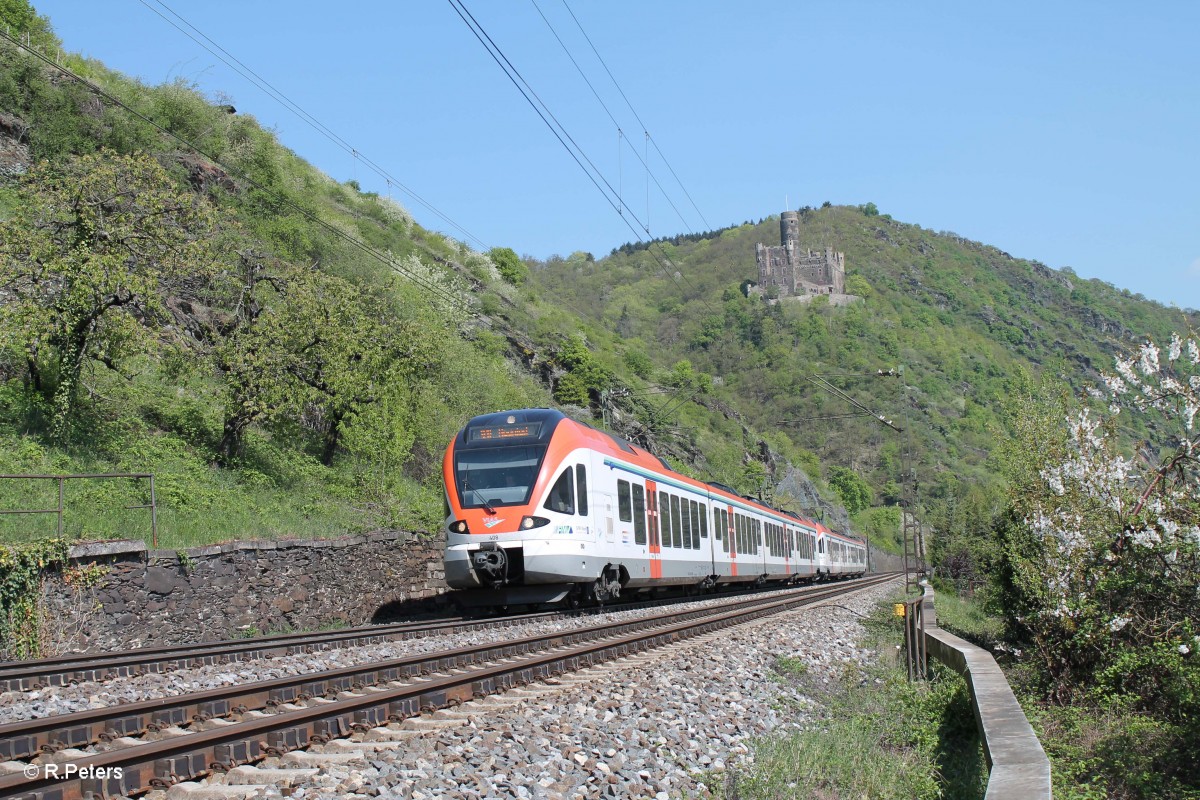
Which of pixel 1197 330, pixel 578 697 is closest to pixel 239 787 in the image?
pixel 578 697

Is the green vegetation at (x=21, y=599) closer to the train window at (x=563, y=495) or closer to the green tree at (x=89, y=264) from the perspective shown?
the green tree at (x=89, y=264)

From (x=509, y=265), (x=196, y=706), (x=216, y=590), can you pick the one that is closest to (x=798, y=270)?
(x=509, y=265)

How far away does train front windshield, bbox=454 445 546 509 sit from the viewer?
15.6 meters

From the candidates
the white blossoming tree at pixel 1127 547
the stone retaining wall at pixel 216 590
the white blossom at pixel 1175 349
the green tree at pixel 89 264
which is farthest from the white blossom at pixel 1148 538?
the green tree at pixel 89 264

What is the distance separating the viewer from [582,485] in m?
16.2

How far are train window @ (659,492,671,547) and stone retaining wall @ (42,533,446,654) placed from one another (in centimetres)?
514

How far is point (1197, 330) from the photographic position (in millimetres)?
10562

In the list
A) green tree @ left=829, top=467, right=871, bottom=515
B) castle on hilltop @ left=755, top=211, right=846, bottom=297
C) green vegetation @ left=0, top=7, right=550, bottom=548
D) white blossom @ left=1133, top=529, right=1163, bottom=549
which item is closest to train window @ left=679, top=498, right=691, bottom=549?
green vegetation @ left=0, top=7, right=550, bottom=548

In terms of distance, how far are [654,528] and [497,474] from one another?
497 centimetres

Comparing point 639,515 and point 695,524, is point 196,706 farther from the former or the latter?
point 695,524

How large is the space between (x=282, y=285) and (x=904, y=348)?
127155mm

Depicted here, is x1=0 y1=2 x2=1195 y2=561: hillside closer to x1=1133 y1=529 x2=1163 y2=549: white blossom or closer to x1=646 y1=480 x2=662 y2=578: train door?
x1=1133 y1=529 x2=1163 y2=549: white blossom

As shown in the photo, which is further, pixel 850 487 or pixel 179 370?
pixel 850 487

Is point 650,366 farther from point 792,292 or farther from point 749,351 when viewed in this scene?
point 792,292
